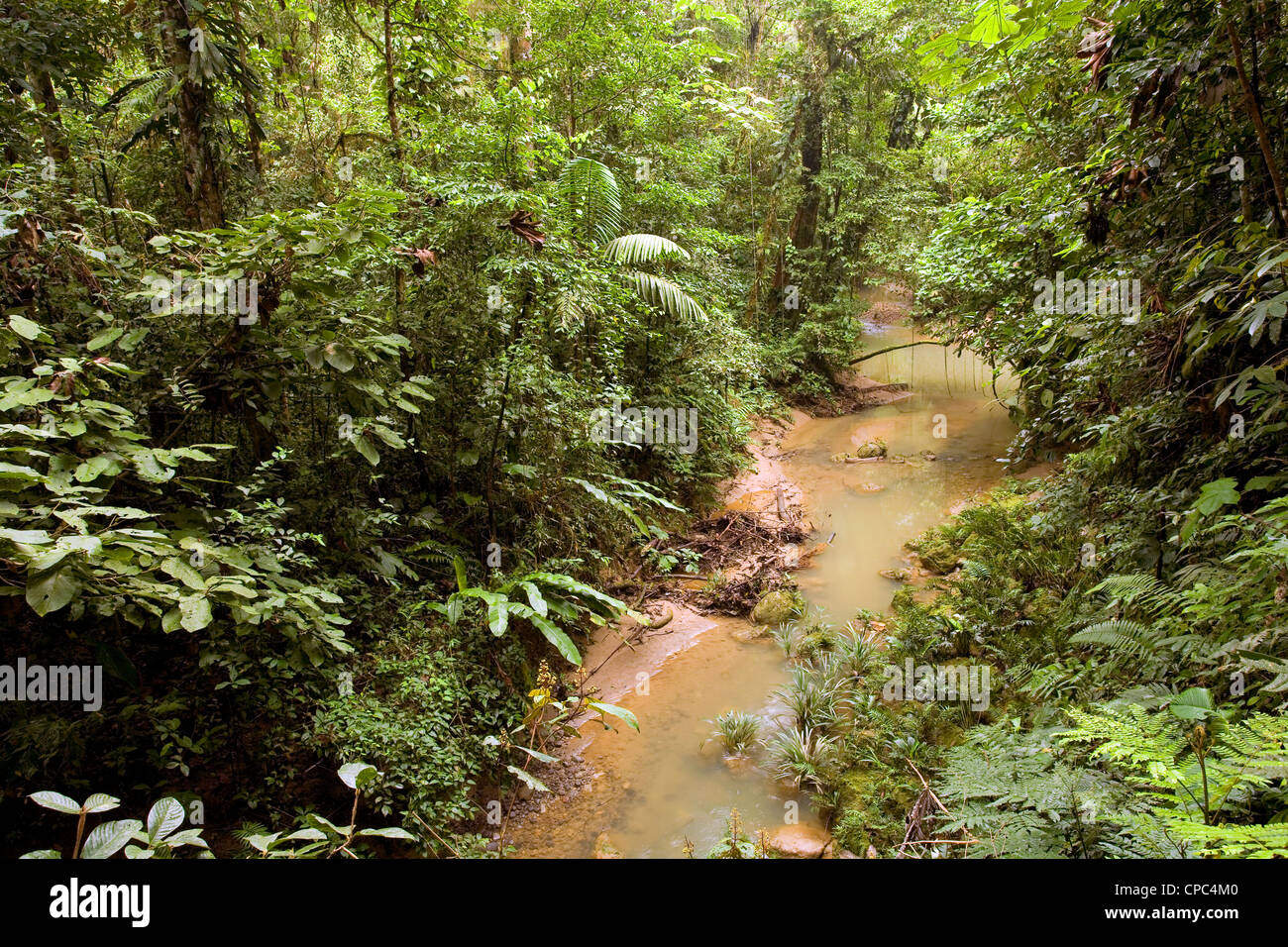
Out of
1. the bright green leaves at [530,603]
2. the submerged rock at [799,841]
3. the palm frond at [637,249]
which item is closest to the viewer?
the submerged rock at [799,841]

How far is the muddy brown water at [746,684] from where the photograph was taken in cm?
446

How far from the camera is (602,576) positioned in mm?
6980

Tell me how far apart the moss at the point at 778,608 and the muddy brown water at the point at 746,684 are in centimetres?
25

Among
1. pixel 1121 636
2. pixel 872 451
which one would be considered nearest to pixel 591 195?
pixel 1121 636

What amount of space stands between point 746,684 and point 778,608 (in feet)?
4.26

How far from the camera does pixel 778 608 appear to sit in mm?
7215

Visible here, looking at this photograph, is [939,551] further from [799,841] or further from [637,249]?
[637,249]

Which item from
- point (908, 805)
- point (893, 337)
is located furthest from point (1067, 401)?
point (893, 337)

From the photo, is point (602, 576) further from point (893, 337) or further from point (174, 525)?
point (893, 337)

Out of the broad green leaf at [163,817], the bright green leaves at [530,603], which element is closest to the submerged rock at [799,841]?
the bright green leaves at [530,603]

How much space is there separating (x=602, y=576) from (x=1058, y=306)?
5.40 meters

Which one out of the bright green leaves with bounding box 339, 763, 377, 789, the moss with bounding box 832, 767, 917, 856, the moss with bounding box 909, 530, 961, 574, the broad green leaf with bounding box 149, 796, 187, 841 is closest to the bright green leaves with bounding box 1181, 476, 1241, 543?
the moss with bounding box 832, 767, 917, 856

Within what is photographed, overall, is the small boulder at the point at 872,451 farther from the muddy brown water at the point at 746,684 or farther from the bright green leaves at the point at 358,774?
the bright green leaves at the point at 358,774

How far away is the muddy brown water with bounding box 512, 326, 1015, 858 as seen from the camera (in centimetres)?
446
